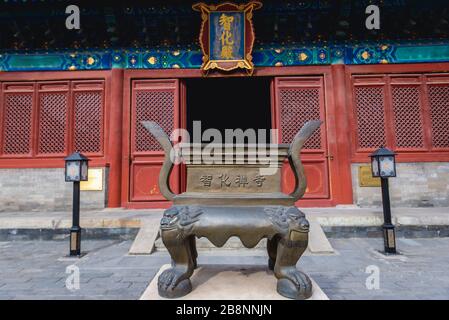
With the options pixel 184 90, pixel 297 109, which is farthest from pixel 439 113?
pixel 184 90

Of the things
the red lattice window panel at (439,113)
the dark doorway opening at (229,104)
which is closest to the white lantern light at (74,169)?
the dark doorway opening at (229,104)

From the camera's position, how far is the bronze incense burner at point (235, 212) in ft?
6.58

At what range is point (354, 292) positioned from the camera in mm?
2494

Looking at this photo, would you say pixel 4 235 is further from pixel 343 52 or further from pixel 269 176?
pixel 343 52

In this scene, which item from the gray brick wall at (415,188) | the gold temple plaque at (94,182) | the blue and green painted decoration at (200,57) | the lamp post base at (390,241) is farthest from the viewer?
the blue and green painted decoration at (200,57)

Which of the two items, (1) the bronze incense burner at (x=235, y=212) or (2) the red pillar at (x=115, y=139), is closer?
(1) the bronze incense burner at (x=235, y=212)

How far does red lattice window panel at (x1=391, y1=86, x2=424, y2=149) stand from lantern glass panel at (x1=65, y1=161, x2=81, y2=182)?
6025mm

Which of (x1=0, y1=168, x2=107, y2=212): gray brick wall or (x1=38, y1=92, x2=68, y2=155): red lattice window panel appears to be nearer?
(x1=0, y1=168, x2=107, y2=212): gray brick wall

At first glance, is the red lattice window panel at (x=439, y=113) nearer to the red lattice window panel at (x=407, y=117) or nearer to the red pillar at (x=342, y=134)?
the red lattice window panel at (x=407, y=117)

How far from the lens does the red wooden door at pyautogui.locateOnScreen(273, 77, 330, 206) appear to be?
20.5 ft

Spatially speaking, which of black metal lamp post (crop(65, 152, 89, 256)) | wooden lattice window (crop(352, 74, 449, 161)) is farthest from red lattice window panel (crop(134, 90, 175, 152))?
wooden lattice window (crop(352, 74, 449, 161))

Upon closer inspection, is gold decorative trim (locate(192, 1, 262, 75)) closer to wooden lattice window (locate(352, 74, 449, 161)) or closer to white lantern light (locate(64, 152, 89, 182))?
wooden lattice window (locate(352, 74, 449, 161))

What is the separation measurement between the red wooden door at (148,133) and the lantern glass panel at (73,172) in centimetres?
215

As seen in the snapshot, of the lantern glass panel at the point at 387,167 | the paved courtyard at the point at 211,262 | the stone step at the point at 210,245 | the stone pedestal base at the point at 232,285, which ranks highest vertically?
the lantern glass panel at the point at 387,167
